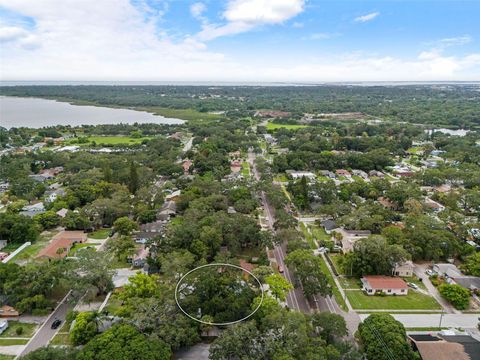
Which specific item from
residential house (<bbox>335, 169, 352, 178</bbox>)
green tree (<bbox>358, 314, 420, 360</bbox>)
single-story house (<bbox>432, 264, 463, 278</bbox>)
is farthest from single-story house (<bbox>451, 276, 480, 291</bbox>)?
residential house (<bbox>335, 169, 352, 178</bbox>)

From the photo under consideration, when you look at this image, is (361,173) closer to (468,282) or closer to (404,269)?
(404,269)

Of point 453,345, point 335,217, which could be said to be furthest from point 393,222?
point 453,345

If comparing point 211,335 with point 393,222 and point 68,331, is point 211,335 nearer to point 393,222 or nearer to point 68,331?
point 68,331

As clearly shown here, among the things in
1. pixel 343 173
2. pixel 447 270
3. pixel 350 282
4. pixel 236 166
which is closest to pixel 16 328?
pixel 350 282

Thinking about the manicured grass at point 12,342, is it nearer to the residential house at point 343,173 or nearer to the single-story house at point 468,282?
the single-story house at point 468,282

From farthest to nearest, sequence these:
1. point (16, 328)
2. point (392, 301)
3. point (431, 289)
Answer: point (431, 289) < point (392, 301) < point (16, 328)

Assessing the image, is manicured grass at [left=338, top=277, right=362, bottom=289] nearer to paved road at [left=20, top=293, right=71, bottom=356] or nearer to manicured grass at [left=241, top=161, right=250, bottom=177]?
paved road at [left=20, top=293, right=71, bottom=356]
